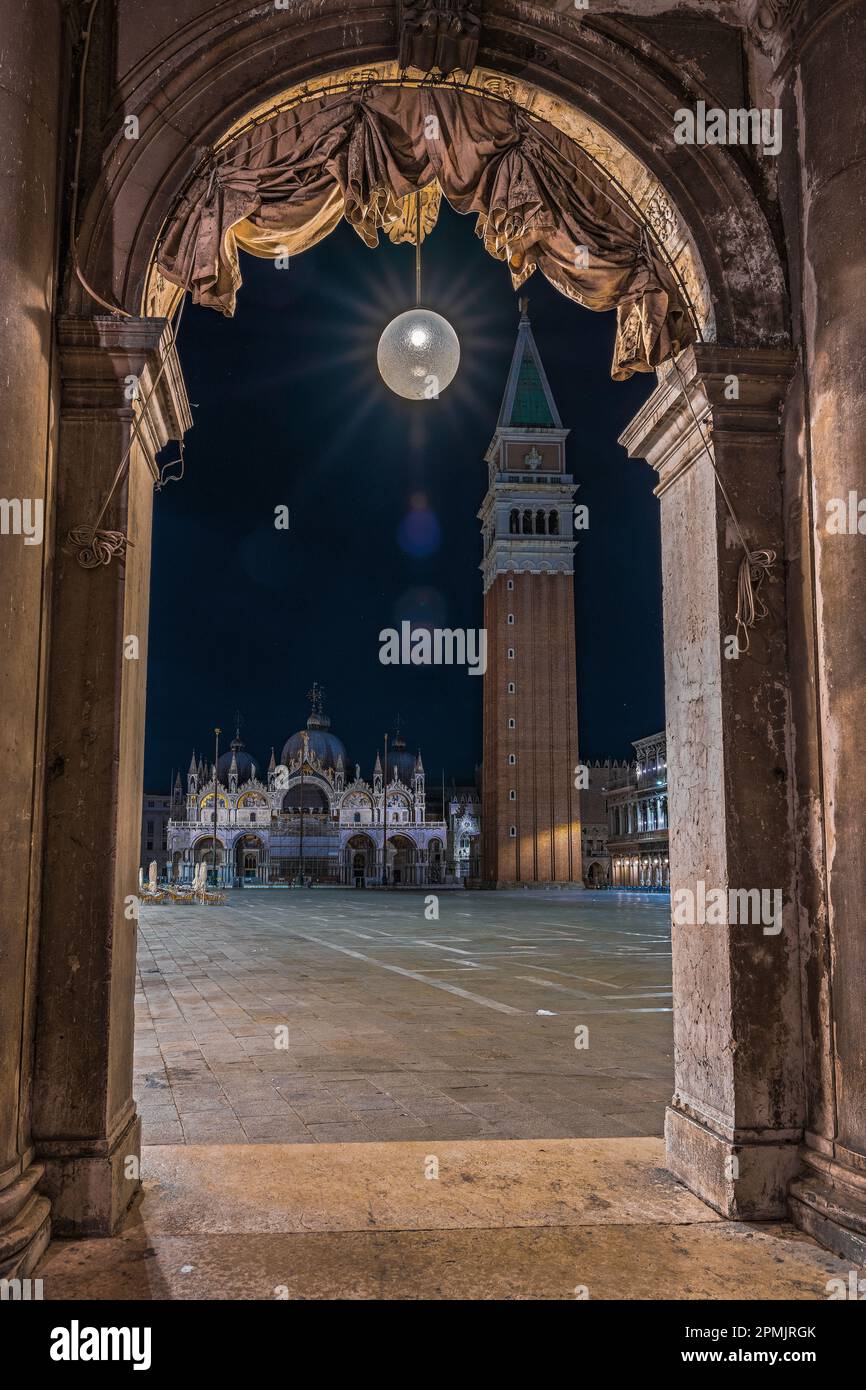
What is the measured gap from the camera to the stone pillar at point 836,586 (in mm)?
3717

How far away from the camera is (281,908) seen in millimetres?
33656

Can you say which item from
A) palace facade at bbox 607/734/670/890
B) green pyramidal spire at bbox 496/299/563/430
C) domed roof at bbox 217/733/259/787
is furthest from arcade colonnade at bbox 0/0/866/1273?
domed roof at bbox 217/733/259/787

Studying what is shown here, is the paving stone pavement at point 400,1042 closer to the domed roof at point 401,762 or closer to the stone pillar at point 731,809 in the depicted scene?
the stone pillar at point 731,809

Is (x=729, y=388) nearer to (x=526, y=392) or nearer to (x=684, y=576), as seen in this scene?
(x=684, y=576)

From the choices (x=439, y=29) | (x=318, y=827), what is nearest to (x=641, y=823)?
(x=318, y=827)

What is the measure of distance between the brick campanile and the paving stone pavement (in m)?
47.5

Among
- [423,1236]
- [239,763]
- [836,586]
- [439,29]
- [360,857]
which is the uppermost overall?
[239,763]

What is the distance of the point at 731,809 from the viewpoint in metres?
4.20

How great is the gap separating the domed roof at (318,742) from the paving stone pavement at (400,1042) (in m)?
65.7

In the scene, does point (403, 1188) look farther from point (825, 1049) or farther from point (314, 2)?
point (314, 2)

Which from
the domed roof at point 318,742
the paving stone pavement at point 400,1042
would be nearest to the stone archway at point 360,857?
the domed roof at point 318,742

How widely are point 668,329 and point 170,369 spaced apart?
2346 mm

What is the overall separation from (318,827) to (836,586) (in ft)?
247

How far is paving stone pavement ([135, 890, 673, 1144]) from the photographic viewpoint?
18.5 feet
